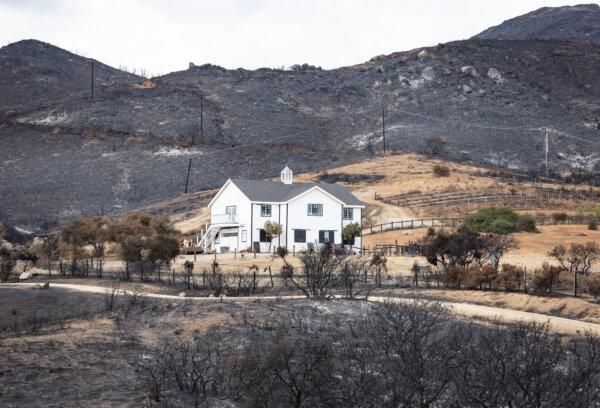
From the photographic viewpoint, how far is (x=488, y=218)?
70250mm

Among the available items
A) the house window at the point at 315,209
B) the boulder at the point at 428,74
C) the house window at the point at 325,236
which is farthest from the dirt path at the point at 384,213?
the boulder at the point at 428,74

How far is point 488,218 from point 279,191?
58.4ft

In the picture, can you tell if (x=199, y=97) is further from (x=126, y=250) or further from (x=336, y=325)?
(x=336, y=325)

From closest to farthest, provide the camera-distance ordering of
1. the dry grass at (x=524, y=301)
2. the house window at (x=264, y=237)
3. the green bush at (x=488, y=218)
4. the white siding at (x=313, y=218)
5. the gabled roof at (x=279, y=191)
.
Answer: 1. the dry grass at (x=524, y=301)
2. the house window at (x=264, y=237)
3. the white siding at (x=313, y=218)
4. the gabled roof at (x=279, y=191)
5. the green bush at (x=488, y=218)

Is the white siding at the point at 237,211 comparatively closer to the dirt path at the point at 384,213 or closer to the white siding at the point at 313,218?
the white siding at the point at 313,218

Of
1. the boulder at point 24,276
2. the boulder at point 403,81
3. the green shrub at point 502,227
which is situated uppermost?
the boulder at point 403,81

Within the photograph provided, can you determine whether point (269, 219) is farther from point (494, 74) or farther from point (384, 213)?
point (494, 74)

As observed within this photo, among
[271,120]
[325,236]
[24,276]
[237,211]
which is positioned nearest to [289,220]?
[325,236]

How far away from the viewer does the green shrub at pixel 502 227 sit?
66.8 metres

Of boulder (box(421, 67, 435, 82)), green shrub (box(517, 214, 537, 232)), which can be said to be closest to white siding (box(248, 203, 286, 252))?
green shrub (box(517, 214, 537, 232))

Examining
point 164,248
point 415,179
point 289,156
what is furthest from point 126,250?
point 289,156

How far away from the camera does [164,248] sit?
5216 cm

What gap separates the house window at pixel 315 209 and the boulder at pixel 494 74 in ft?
311

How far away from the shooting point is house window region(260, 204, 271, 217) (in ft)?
215
